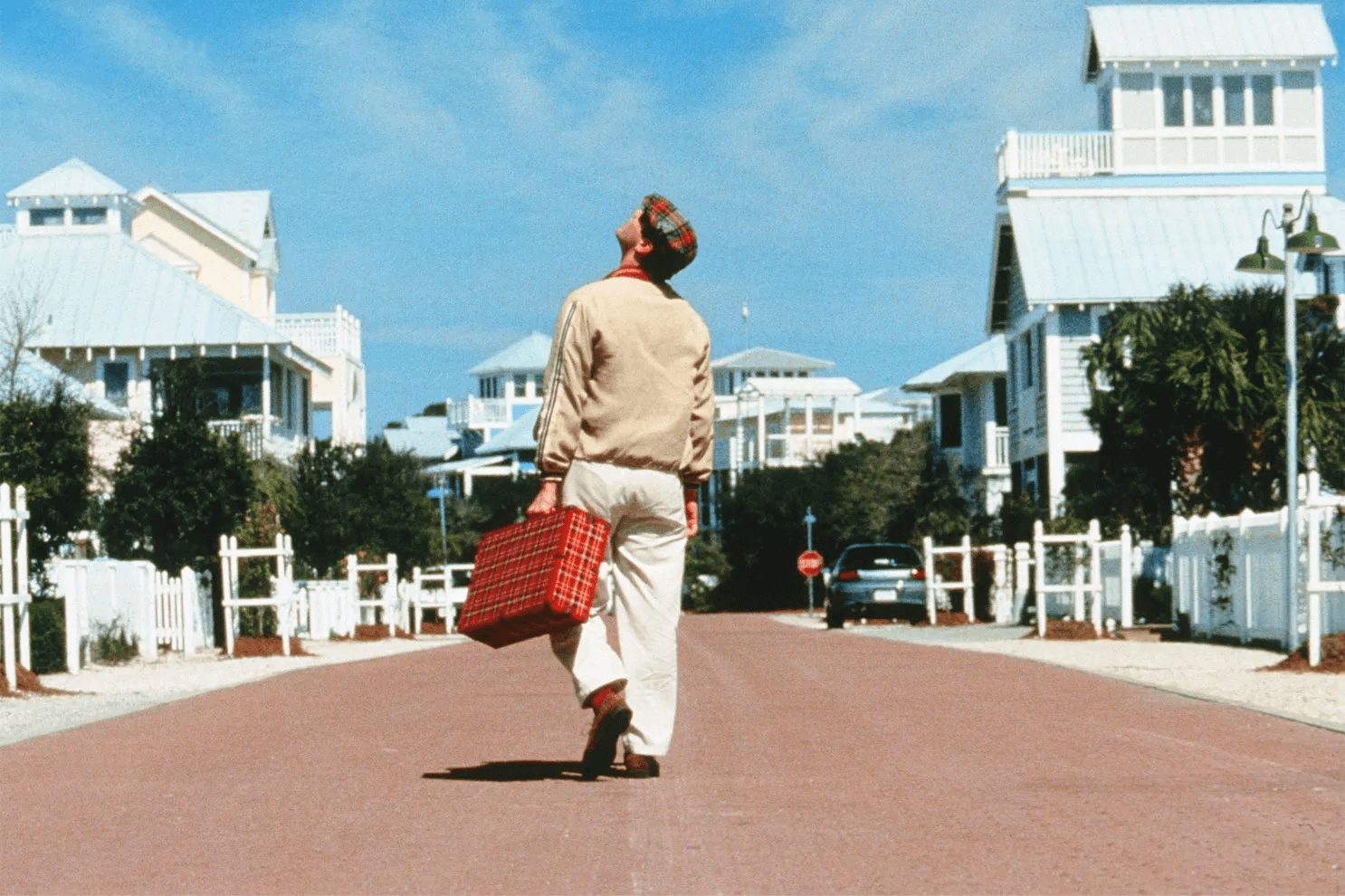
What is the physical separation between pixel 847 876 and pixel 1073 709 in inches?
253

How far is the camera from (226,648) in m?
25.3

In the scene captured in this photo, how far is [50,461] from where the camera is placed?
24.1 meters

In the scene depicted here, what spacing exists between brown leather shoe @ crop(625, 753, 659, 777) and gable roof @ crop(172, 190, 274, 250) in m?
51.5

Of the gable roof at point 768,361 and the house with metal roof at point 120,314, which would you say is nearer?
the house with metal roof at point 120,314

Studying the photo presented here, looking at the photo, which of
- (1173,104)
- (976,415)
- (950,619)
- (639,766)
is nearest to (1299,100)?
(1173,104)

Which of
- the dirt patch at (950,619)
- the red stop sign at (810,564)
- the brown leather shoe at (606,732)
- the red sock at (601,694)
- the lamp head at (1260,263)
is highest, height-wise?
the lamp head at (1260,263)

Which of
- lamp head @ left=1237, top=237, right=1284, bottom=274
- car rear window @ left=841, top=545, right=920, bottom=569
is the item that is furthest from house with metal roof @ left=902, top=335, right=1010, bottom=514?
lamp head @ left=1237, top=237, right=1284, bottom=274

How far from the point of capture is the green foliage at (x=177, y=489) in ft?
91.0

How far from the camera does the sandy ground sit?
1242 cm

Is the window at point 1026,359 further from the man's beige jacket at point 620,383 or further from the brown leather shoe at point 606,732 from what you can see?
the brown leather shoe at point 606,732

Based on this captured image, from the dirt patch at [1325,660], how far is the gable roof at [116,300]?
114ft

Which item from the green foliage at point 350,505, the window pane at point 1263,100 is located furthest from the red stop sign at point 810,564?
the window pane at point 1263,100

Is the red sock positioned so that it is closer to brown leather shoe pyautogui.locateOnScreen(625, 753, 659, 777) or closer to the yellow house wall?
brown leather shoe pyautogui.locateOnScreen(625, 753, 659, 777)

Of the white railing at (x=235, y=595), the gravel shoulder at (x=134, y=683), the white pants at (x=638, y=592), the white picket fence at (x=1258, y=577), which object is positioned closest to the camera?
the white pants at (x=638, y=592)
